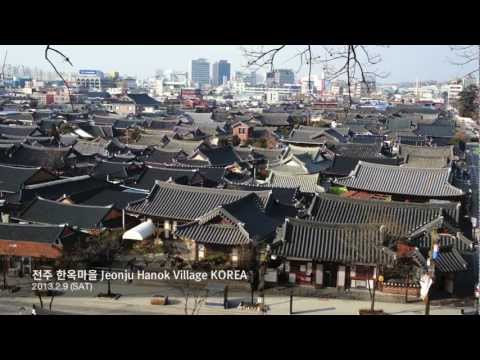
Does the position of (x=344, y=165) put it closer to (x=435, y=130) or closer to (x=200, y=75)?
(x=435, y=130)

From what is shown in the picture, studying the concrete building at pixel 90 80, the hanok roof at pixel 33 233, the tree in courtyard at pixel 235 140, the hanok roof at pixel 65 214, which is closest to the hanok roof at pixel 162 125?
the tree in courtyard at pixel 235 140

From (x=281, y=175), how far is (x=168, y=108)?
37943mm

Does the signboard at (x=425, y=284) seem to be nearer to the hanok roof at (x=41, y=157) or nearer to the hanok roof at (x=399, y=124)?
the hanok roof at (x=41, y=157)

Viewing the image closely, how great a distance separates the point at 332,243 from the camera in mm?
9656

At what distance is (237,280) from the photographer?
9.61 meters

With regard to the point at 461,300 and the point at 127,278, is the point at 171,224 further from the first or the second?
the point at 461,300

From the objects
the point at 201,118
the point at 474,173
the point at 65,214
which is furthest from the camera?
the point at 201,118

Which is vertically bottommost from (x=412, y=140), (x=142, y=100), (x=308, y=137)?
(x=412, y=140)

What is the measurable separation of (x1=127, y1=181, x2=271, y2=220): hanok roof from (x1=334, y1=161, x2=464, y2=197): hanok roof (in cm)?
363

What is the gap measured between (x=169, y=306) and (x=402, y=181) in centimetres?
871

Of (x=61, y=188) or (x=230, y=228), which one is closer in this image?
(x=230, y=228)

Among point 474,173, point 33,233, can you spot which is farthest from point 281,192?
point 474,173

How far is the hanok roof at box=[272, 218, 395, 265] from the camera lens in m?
9.30
